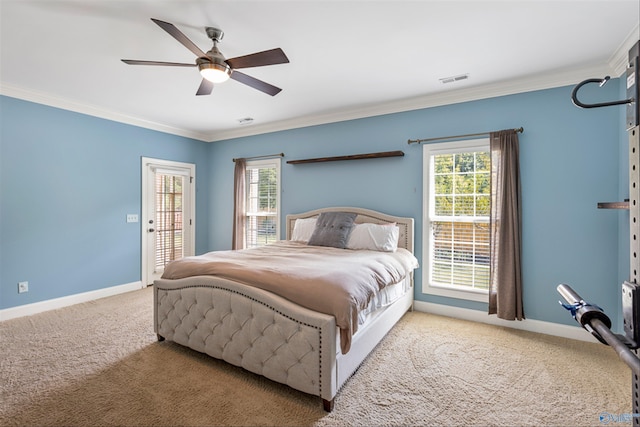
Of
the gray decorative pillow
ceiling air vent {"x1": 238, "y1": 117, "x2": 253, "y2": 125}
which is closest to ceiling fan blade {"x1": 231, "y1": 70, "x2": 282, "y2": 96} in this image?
the gray decorative pillow

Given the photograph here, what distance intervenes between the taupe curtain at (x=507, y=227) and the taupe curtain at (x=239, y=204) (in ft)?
12.4

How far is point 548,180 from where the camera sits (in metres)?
3.02

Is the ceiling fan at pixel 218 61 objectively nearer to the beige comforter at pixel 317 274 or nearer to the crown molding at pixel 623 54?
the beige comforter at pixel 317 274

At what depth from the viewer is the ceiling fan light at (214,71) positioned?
218 centimetres

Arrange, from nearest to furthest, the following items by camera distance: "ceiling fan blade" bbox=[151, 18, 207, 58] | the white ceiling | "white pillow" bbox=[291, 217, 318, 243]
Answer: "ceiling fan blade" bbox=[151, 18, 207, 58]
the white ceiling
"white pillow" bbox=[291, 217, 318, 243]

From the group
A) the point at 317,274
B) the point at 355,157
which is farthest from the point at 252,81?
the point at 355,157

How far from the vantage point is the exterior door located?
4.70 meters

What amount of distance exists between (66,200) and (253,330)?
3.39 metres

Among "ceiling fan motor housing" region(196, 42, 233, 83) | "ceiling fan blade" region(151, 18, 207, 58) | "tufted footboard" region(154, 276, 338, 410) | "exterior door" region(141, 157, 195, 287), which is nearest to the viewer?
"ceiling fan blade" region(151, 18, 207, 58)

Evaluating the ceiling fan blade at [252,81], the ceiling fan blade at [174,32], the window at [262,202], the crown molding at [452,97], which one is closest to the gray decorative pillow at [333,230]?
the window at [262,202]

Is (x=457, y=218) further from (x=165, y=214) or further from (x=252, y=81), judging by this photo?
(x=165, y=214)

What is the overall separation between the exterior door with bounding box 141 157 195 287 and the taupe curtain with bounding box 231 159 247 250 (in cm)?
86

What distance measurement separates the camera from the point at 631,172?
1035 mm

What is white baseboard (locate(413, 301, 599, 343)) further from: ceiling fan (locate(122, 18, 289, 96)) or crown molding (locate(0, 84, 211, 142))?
crown molding (locate(0, 84, 211, 142))
